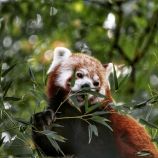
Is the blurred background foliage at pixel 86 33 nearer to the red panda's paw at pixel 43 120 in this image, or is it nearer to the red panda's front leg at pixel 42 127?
the red panda's front leg at pixel 42 127

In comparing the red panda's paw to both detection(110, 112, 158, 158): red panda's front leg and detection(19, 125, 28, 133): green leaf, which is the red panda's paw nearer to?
detection(19, 125, 28, 133): green leaf

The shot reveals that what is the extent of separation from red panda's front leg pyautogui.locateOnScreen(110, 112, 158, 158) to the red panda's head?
0.30m

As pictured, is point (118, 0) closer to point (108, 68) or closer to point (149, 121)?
point (108, 68)

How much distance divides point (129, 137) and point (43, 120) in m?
0.82

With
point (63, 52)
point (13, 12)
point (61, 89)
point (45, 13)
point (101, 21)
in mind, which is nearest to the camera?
point (61, 89)

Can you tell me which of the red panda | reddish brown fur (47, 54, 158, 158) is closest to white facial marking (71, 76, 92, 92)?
the red panda

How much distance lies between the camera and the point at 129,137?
5316 mm

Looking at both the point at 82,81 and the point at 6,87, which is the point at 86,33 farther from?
the point at 6,87

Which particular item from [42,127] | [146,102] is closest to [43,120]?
[42,127]

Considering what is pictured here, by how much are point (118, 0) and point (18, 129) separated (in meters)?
5.55

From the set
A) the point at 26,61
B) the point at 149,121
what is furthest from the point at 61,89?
the point at 149,121

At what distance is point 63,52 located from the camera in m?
6.12

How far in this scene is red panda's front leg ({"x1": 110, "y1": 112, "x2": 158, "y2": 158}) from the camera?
5250 mm

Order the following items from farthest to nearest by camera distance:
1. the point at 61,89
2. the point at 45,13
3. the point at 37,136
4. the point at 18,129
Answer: the point at 45,13 < the point at 61,89 < the point at 37,136 < the point at 18,129
